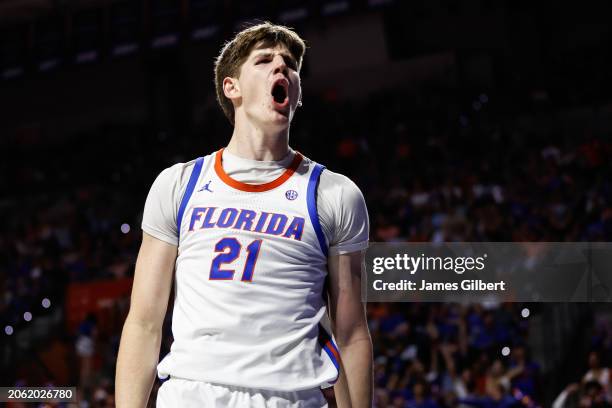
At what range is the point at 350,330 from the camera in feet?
Result: 8.39

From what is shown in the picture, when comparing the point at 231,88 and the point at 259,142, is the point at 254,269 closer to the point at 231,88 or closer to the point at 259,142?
the point at 259,142

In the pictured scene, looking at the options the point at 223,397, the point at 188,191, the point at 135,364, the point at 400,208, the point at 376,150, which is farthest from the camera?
the point at 376,150

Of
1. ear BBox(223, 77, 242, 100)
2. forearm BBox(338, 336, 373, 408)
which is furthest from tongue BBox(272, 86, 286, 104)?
forearm BBox(338, 336, 373, 408)

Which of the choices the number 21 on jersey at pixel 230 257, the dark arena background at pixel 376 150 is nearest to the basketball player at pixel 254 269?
the number 21 on jersey at pixel 230 257

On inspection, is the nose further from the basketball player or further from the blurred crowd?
the blurred crowd

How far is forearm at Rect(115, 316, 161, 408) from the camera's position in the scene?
7.95 ft

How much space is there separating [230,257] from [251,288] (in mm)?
108

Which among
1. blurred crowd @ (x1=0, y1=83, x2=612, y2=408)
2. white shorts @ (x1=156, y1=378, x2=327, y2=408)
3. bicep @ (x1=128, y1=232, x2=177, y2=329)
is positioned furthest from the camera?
blurred crowd @ (x1=0, y1=83, x2=612, y2=408)

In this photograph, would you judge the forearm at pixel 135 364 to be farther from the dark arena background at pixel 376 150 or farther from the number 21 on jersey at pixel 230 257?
the dark arena background at pixel 376 150

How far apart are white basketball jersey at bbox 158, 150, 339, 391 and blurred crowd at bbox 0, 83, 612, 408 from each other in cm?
422

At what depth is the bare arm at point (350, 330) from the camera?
8.29 ft

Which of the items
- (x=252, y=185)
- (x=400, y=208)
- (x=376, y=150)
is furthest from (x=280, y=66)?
(x=376, y=150)

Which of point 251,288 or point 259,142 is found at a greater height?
point 259,142

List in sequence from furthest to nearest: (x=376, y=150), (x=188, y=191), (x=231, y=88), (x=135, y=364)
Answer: (x=376, y=150)
(x=231, y=88)
(x=188, y=191)
(x=135, y=364)
